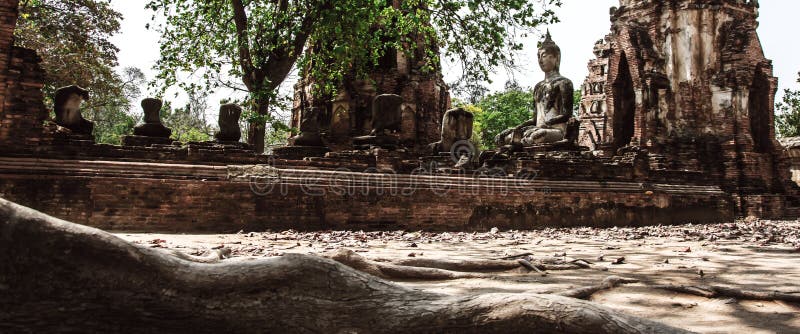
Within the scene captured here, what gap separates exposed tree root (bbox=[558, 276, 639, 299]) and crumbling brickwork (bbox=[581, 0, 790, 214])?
13181 millimetres

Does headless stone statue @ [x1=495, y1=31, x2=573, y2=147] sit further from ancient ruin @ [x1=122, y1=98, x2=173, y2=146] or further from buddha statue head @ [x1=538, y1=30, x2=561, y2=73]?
ancient ruin @ [x1=122, y1=98, x2=173, y2=146]

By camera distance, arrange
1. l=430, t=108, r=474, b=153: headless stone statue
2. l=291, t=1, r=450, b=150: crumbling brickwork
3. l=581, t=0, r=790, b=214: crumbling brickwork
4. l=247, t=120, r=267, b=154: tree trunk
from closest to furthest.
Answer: l=430, t=108, r=474, b=153: headless stone statue < l=247, t=120, r=267, b=154: tree trunk < l=581, t=0, r=790, b=214: crumbling brickwork < l=291, t=1, r=450, b=150: crumbling brickwork

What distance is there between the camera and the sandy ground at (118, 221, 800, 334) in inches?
110

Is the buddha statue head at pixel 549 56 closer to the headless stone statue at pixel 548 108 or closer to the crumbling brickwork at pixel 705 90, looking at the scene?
the headless stone statue at pixel 548 108

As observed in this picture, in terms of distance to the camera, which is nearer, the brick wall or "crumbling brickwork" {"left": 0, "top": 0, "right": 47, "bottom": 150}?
"crumbling brickwork" {"left": 0, "top": 0, "right": 47, "bottom": 150}

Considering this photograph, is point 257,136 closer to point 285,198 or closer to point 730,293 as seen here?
point 285,198

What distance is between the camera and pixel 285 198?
7629 mm

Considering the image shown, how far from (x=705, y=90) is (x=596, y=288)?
15.2 meters

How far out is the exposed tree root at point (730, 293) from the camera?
2.97 metres

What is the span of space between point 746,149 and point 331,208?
529 inches

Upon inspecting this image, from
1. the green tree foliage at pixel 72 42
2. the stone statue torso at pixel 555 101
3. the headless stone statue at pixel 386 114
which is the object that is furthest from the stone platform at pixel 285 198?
the green tree foliage at pixel 72 42

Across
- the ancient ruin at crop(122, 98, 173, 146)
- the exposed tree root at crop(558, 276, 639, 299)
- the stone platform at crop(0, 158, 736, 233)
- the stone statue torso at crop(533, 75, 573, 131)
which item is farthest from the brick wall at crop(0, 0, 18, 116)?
the stone statue torso at crop(533, 75, 573, 131)

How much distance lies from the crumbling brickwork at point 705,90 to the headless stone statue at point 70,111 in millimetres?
14096

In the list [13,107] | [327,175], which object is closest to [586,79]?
[327,175]
